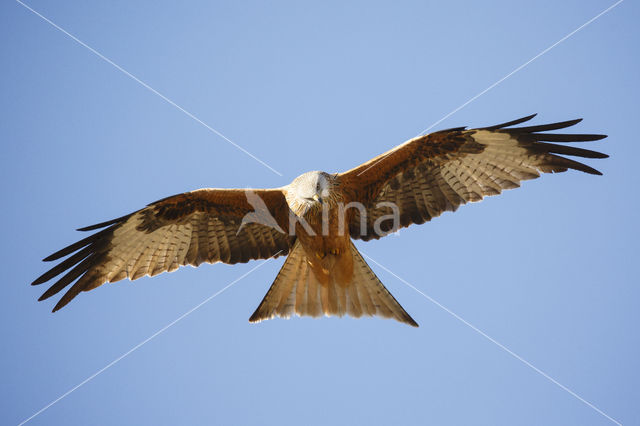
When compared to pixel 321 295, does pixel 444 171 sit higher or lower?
higher

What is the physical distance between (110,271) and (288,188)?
2.48 metres

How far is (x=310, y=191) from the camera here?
670cm

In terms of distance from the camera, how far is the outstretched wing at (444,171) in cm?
705

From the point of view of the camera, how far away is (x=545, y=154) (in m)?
7.11

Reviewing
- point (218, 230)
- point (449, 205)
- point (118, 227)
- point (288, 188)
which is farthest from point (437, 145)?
point (118, 227)

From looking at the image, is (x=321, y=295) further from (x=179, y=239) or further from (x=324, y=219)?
(x=179, y=239)

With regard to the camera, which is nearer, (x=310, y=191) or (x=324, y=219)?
(x=310, y=191)

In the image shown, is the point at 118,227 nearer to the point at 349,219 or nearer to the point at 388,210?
the point at 349,219

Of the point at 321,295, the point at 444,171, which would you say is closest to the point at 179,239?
the point at 321,295

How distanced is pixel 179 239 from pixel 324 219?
2019 mm

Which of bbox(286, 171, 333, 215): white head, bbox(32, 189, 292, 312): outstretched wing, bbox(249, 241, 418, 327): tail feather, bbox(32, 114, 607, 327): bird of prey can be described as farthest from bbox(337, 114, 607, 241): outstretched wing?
bbox(32, 189, 292, 312): outstretched wing

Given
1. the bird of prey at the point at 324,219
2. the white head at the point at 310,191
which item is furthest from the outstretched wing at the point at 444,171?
the white head at the point at 310,191

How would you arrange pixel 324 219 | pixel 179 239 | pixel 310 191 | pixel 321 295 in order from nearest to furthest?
pixel 310 191 < pixel 324 219 < pixel 321 295 < pixel 179 239

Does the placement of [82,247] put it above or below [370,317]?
above
